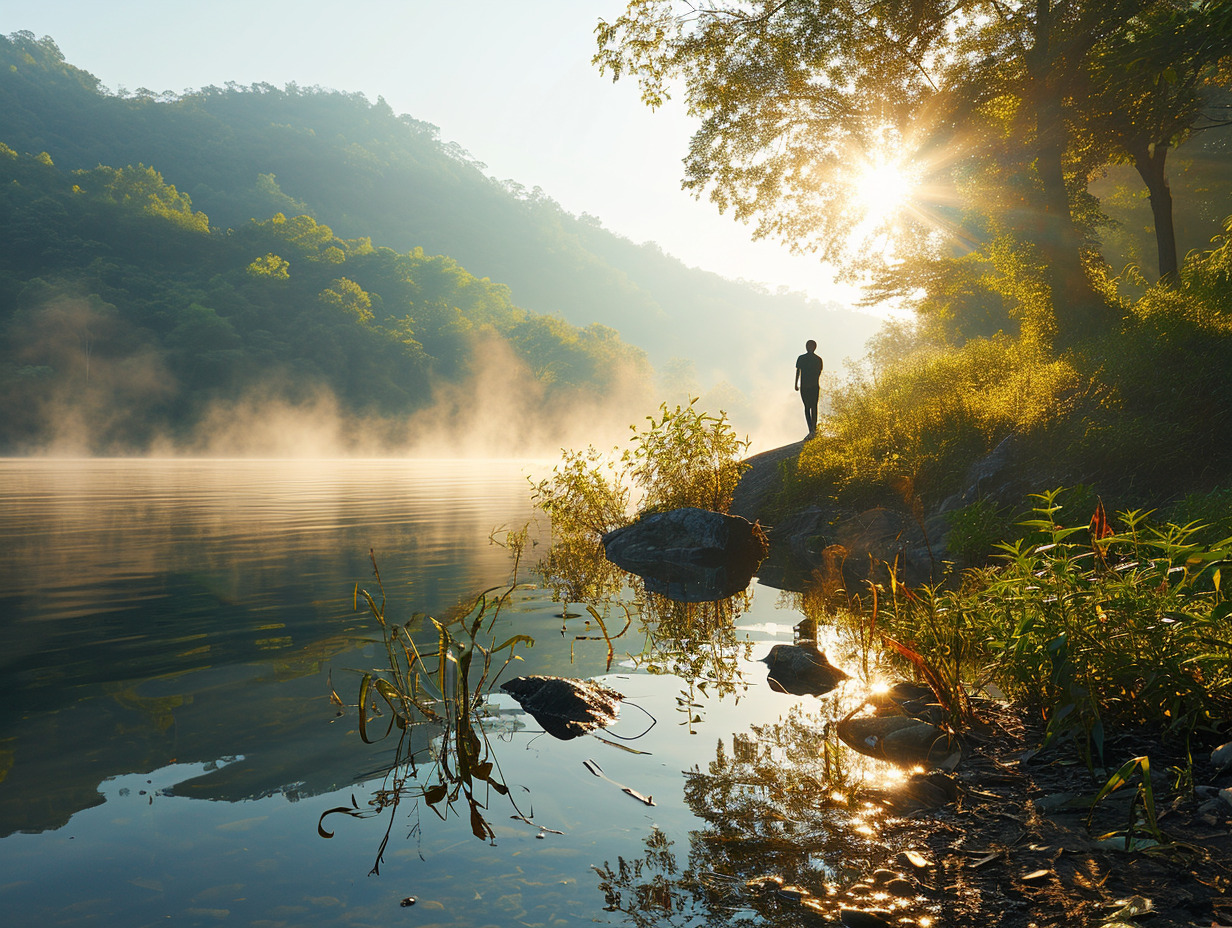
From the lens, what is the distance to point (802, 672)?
17.1 ft

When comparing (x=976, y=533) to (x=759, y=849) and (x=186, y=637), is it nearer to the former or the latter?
(x=759, y=849)

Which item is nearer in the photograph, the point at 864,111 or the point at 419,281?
the point at 864,111

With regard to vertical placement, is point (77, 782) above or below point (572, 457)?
below

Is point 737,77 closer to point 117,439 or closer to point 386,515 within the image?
point 386,515

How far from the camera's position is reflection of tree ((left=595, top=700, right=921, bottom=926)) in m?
2.54

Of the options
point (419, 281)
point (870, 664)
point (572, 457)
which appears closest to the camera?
point (870, 664)

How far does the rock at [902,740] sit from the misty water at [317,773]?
0.26 meters

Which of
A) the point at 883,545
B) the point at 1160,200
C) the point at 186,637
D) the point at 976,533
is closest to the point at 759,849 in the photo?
the point at 186,637

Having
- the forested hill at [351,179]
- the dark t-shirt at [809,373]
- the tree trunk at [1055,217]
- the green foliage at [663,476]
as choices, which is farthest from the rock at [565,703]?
the forested hill at [351,179]

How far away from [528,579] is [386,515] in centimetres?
760

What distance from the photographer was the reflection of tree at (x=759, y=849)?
100 inches

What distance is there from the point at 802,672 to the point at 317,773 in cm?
333

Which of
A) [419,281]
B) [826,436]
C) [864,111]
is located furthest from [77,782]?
[419,281]

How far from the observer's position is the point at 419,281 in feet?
347
